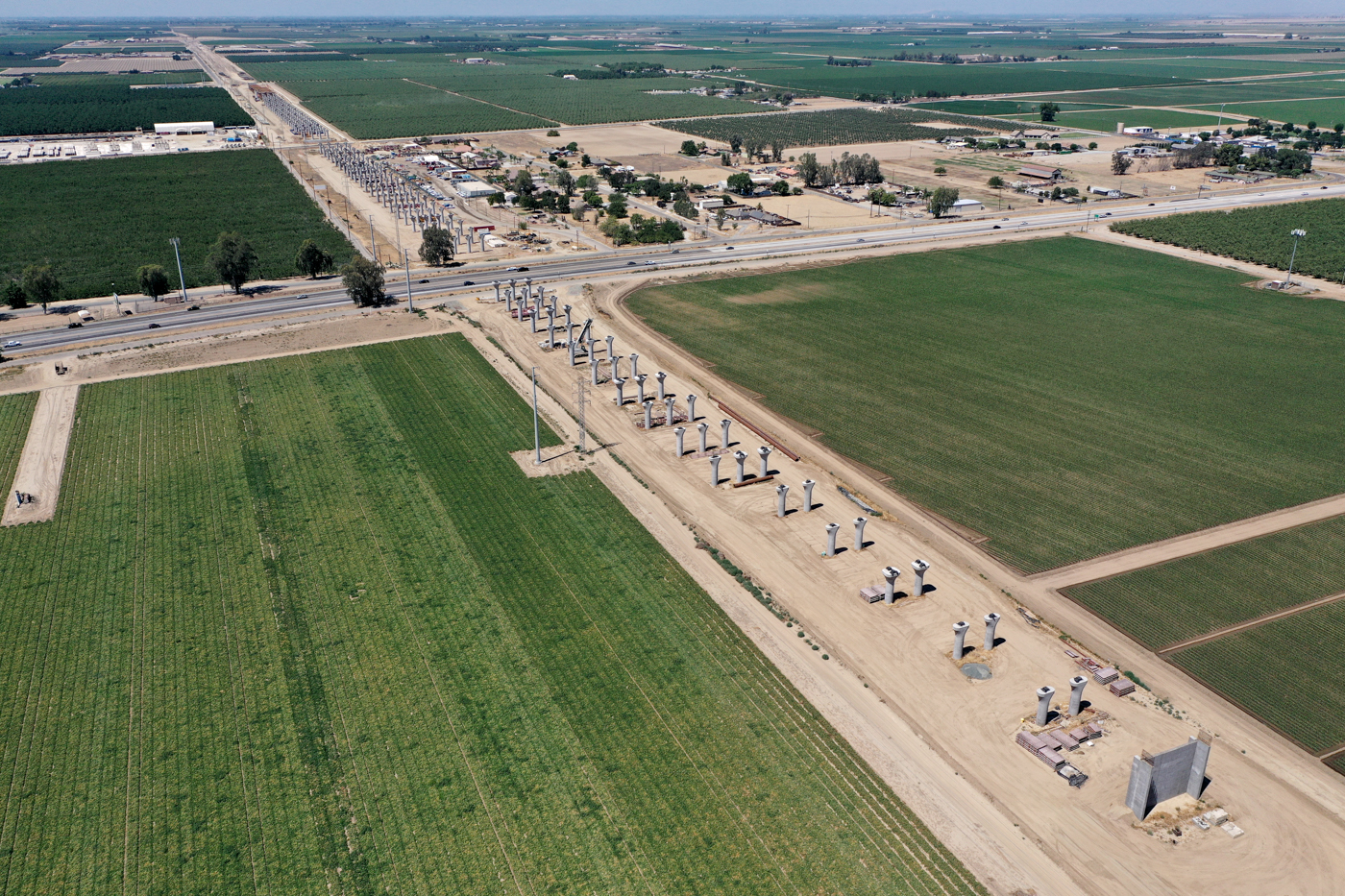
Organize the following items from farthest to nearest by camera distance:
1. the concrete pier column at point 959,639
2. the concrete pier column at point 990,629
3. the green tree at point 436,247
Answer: the green tree at point 436,247
the concrete pier column at point 990,629
the concrete pier column at point 959,639

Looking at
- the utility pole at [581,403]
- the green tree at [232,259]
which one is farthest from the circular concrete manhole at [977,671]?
the green tree at [232,259]

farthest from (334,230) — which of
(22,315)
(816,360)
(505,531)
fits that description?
(505,531)

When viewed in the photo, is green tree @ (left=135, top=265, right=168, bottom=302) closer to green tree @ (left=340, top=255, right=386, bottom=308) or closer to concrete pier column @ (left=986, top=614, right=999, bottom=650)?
green tree @ (left=340, top=255, right=386, bottom=308)

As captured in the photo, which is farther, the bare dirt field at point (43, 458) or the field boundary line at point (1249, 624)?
the bare dirt field at point (43, 458)

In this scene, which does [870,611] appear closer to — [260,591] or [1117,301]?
[260,591]

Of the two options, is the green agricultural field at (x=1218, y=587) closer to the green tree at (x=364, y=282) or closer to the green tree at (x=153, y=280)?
the green tree at (x=364, y=282)

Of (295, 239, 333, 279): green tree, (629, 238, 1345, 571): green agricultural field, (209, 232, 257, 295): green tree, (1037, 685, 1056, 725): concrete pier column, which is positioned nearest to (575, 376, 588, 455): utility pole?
(629, 238, 1345, 571): green agricultural field

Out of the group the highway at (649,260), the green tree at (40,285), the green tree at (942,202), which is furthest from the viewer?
the green tree at (942,202)
